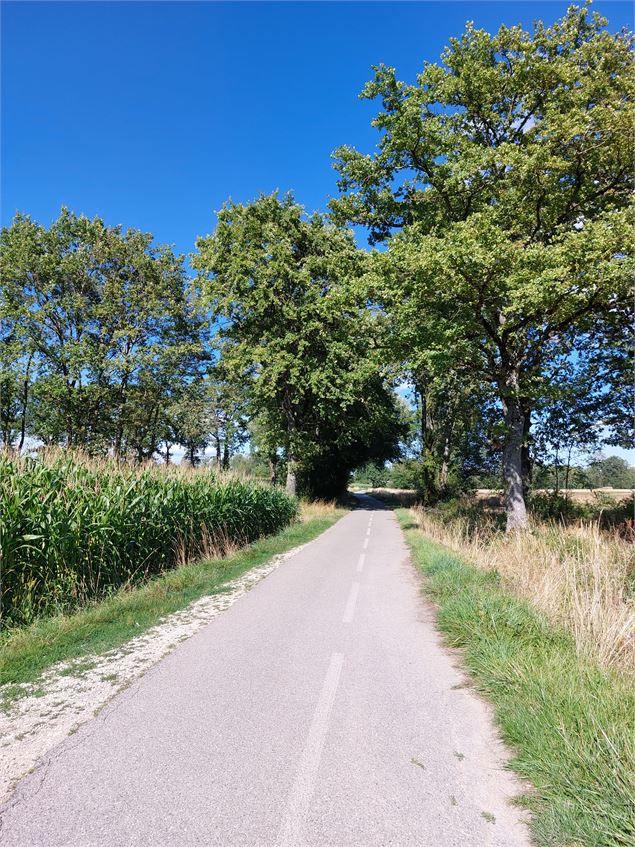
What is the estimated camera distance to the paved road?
96.0 inches

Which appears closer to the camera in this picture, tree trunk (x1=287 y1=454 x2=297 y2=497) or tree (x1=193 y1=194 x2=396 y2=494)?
tree (x1=193 y1=194 x2=396 y2=494)

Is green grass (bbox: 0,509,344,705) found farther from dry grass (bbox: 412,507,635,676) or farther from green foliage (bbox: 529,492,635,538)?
green foliage (bbox: 529,492,635,538)

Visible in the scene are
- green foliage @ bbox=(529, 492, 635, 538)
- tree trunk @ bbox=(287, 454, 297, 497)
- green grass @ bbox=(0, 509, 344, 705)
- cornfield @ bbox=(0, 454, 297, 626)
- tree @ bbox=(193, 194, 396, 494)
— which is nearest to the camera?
green grass @ bbox=(0, 509, 344, 705)

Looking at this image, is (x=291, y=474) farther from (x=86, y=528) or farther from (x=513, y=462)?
(x=86, y=528)

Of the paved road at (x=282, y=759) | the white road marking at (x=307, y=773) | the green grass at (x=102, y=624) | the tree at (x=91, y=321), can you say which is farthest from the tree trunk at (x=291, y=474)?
the white road marking at (x=307, y=773)

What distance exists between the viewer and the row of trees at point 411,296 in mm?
10547

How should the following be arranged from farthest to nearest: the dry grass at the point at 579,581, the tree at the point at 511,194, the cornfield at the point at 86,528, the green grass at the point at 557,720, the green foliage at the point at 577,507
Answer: the green foliage at the point at 577,507
the tree at the point at 511,194
the cornfield at the point at 86,528
the dry grass at the point at 579,581
the green grass at the point at 557,720

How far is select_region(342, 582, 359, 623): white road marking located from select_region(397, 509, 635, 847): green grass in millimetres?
1478

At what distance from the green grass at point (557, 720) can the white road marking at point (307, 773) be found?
1331 millimetres

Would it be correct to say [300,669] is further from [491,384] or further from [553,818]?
[491,384]

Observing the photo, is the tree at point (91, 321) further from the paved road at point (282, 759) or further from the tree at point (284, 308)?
the paved road at point (282, 759)

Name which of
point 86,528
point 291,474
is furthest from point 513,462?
point 291,474

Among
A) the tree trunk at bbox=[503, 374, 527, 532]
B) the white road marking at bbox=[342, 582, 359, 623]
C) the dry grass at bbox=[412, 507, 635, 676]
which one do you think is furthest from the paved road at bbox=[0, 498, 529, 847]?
the tree trunk at bbox=[503, 374, 527, 532]

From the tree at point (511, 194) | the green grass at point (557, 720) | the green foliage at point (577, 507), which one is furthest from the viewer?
the green foliage at point (577, 507)
